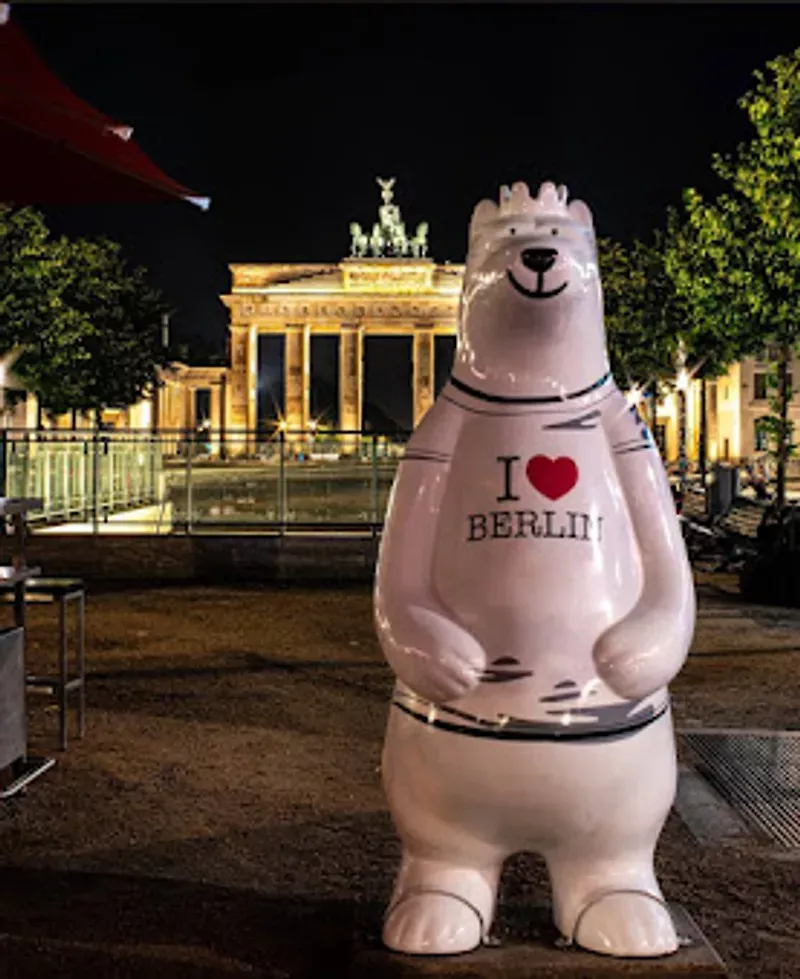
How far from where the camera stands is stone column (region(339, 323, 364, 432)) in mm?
77875

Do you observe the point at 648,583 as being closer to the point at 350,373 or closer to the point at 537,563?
the point at 537,563

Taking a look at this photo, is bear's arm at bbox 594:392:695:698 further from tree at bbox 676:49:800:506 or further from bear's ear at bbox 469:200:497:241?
tree at bbox 676:49:800:506

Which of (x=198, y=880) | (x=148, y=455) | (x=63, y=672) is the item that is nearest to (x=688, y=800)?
(x=198, y=880)

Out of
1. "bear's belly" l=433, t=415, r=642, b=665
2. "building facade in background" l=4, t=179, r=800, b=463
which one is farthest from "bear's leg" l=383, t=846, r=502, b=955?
"building facade in background" l=4, t=179, r=800, b=463

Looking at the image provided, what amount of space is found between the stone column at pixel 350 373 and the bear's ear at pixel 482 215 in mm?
74556

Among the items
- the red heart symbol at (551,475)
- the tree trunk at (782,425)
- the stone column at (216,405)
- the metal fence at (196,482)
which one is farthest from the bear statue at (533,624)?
the stone column at (216,405)

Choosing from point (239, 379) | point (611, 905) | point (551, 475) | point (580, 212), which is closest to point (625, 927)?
point (611, 905)

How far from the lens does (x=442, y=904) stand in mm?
3025

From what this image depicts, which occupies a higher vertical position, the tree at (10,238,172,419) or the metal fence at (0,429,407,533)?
the tree at (10,238,172,419)

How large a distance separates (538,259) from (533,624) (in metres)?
0.99

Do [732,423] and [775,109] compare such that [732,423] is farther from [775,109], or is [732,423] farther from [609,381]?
[609,381]

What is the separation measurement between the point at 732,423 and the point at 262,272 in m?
35.5

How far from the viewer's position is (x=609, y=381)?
3277 millimetres

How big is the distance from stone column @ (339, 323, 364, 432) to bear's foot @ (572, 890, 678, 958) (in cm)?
7512
